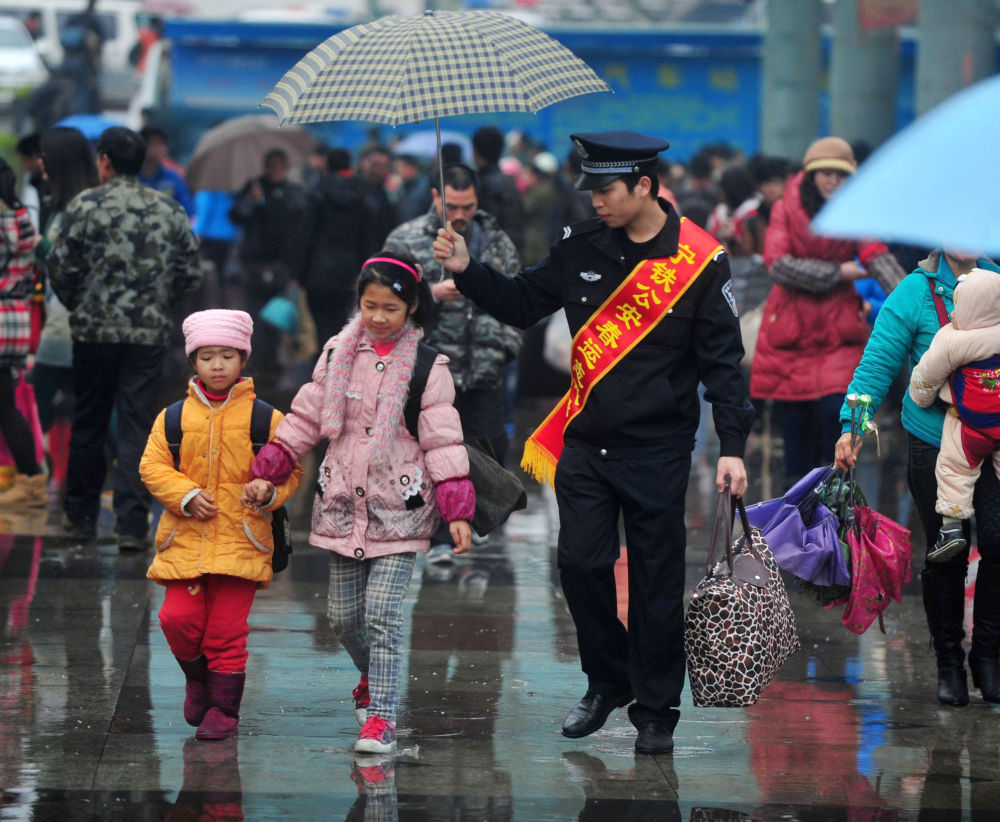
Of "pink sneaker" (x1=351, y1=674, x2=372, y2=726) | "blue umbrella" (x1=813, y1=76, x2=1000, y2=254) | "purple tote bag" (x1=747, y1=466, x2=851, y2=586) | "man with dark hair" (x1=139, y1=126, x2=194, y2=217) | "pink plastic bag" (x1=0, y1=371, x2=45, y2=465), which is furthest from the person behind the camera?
"man with dark hair" (x1=139, y1=126, x2=194, y2=217)

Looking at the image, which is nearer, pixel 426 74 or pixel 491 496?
pixel 491 496

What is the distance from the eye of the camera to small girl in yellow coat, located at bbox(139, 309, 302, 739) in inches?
216

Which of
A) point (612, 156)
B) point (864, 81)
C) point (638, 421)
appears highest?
point (612, 156)

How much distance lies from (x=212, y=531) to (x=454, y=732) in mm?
1041

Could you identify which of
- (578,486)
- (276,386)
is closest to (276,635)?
(578,486)

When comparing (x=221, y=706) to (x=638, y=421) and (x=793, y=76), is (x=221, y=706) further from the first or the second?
(x=793, y=76)

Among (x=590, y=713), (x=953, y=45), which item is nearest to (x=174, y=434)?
(x=590, y=713)

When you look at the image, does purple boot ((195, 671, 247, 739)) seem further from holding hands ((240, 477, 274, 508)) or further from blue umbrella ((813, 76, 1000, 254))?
blue umbrella ((813, 76, 1000, 254))

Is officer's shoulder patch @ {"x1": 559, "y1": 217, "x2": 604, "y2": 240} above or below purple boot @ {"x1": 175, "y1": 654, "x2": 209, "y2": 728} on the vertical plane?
above

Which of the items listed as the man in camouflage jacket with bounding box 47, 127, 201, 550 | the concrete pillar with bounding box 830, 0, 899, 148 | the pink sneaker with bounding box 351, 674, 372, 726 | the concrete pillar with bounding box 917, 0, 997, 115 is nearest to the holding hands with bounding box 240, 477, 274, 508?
the pink sneaker with bounding box 351, 674, 372, 726

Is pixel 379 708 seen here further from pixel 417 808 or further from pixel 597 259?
pixel 597 259

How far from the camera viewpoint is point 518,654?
6.79 metres

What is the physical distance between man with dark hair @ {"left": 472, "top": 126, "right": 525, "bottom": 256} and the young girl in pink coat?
17.4ft

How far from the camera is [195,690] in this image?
559 centimetres
